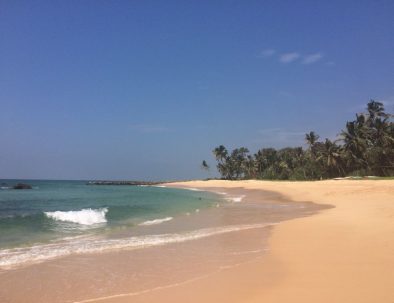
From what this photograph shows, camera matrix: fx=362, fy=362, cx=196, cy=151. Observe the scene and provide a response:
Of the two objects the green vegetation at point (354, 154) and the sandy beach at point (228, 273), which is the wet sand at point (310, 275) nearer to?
the sandy beach at point (228, 273)

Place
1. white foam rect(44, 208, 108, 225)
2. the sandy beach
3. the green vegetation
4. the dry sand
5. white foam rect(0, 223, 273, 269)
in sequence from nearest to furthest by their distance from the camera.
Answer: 1. the dry sand
2. the sandy beach
3. white foam rect(0, 223, 273, 269)
4. white foam rect(44, 208, 108, 225)
5. the green vegetation

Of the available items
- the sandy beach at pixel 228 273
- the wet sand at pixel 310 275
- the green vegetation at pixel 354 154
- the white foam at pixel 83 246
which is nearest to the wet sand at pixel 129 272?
the sandy beach at pixel 228 273

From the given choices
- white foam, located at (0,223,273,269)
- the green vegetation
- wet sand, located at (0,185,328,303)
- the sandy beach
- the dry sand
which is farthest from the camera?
the green vegetation

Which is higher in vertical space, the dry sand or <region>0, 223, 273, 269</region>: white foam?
the dry sand

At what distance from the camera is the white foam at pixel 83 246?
32.2 ft

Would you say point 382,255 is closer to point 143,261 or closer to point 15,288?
point 143,261

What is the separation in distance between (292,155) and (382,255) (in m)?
89.3

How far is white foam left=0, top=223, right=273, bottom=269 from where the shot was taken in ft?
32.2

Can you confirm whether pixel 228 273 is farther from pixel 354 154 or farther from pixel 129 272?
pixel 354 154

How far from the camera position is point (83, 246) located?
1157 cm

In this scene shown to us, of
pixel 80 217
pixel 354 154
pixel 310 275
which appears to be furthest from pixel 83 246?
pixel 354 154

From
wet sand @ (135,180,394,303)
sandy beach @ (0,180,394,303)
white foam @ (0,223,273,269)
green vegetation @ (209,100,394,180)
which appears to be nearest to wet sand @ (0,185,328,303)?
sandy beach @ (0,180,394,303)

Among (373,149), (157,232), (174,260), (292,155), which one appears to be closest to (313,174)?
(373,149)

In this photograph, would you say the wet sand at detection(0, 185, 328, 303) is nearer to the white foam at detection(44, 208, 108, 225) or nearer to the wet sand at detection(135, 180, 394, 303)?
the wet sand at detection(135, 180, 394, 303)
